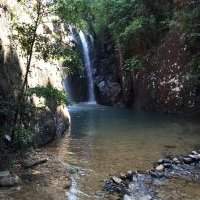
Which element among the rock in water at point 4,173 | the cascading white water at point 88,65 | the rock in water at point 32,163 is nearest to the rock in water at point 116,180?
the rock in water at point 32,163

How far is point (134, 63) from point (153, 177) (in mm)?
13554

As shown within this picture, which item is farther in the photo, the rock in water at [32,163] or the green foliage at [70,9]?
the green foliage at [70,9]

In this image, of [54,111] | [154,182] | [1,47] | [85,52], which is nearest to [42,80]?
[54,111]

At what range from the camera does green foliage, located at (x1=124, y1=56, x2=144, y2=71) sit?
2152 cm

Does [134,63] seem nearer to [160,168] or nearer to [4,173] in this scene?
[160,168]

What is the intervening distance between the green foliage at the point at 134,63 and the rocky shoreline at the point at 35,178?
12518 mm

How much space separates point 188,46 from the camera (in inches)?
761

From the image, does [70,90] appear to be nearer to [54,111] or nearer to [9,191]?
[54,111]

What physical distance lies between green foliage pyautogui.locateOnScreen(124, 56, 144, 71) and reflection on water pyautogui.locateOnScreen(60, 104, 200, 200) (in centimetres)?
414

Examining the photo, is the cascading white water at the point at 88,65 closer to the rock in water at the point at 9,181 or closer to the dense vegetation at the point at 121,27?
the dense vegetation at the point at 121,27

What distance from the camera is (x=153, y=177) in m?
8.48

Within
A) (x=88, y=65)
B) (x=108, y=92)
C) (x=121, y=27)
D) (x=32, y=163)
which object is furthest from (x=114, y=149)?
(x=88, y=65)

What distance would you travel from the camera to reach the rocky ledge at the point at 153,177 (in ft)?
24.2

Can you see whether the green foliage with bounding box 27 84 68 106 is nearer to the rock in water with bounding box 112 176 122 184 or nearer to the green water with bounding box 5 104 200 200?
the green water with bounding box 5 104 200 200
